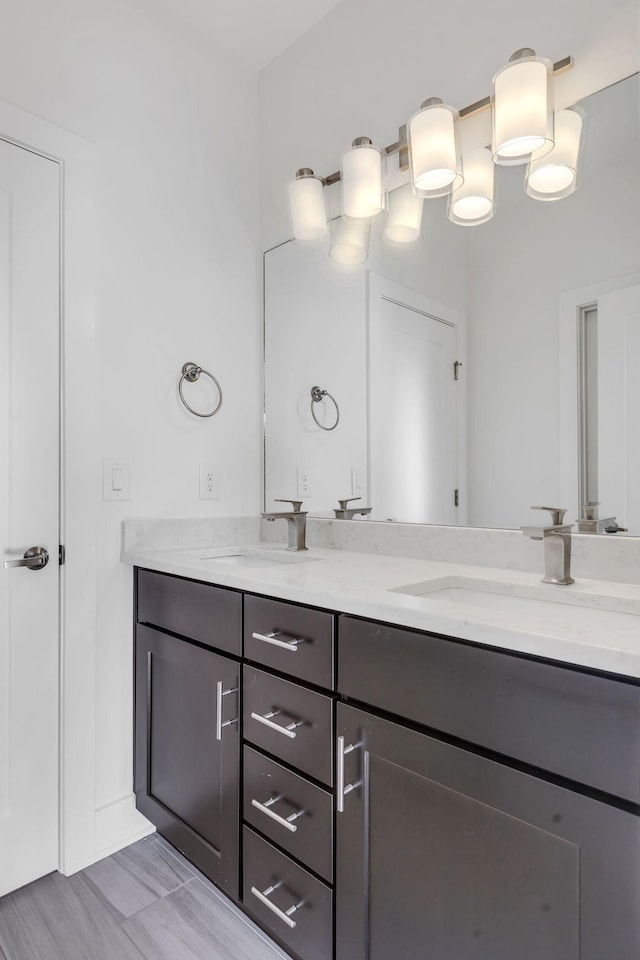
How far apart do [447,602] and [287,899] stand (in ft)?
2.47

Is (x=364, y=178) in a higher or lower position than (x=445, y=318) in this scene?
higher

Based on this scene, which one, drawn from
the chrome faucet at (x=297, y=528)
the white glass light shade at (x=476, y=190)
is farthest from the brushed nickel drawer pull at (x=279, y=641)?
the white glass light shade at (x=476, y=190)

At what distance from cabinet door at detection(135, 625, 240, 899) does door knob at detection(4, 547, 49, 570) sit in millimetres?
349

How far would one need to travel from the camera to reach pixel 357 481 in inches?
73.4

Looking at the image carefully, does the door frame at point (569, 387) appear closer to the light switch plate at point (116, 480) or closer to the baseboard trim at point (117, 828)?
the light switch plate at point (116, 480)

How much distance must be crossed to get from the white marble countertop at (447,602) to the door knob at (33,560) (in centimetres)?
23

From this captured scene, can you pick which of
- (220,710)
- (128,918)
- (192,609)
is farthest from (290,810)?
(128,918)

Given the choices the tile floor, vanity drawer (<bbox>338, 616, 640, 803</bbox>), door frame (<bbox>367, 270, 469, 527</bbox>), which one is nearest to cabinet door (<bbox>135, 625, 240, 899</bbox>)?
the tile floor

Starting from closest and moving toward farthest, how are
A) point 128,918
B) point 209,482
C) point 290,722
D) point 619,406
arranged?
1. point 290,722
2. point 619,406
3. point 128,918
4. point 209,482

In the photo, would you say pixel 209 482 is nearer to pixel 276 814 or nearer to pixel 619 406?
pixel 276 814

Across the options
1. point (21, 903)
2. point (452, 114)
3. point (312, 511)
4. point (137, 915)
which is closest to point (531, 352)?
point (452, 114)

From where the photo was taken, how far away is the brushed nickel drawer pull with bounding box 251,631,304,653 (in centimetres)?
116

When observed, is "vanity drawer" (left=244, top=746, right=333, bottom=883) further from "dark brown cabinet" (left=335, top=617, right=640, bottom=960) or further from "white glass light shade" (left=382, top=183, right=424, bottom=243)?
"white glass light shade" (left=382, top=183, right=424, bottom=243)

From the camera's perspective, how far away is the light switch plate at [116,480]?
1.70 meters
